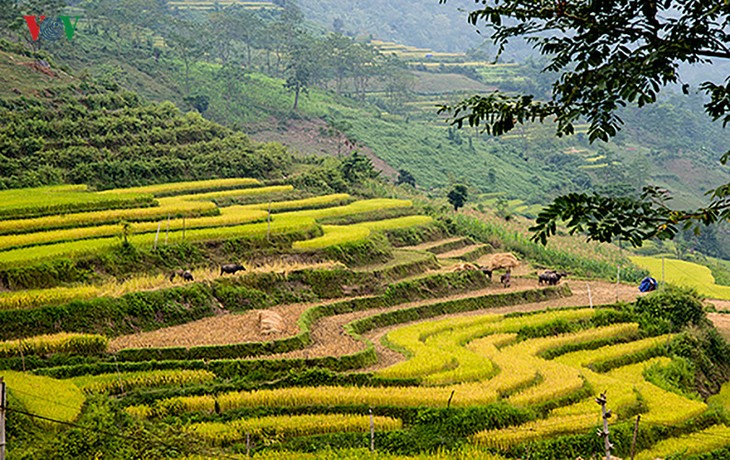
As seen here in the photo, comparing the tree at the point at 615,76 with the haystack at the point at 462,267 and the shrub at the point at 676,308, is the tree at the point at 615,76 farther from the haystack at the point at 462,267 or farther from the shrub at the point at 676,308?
the haystack at the point at 462,267

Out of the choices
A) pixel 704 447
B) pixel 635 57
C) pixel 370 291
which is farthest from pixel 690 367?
pixel 635 57

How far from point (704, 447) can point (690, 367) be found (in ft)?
18.3

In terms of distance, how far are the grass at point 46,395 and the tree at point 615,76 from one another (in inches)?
297

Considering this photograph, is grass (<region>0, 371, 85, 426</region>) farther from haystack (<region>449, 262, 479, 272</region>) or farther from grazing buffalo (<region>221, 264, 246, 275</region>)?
haystack (<region>449, 262, 479, 272</region>)

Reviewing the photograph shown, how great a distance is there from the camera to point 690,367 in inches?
724

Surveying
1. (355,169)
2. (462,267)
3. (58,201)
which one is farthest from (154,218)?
(355,169)

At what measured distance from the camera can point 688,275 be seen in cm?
3606

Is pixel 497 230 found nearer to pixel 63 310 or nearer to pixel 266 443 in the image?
pixel 63 310

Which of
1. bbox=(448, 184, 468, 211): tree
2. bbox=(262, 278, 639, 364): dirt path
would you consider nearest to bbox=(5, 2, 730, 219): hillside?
bbox=(448, 184, 468, 211): tree

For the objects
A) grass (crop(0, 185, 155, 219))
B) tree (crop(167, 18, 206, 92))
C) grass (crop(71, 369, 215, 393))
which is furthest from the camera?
tree (crop(167, 18, 206, 92))

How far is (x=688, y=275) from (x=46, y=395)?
3098 centimetres

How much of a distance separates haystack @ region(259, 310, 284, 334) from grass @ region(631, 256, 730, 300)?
20470mm

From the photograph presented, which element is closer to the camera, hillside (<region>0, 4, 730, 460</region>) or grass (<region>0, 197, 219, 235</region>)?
hillside (<region>0, 4, 730, 460</region>)

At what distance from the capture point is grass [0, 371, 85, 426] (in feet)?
36.8
